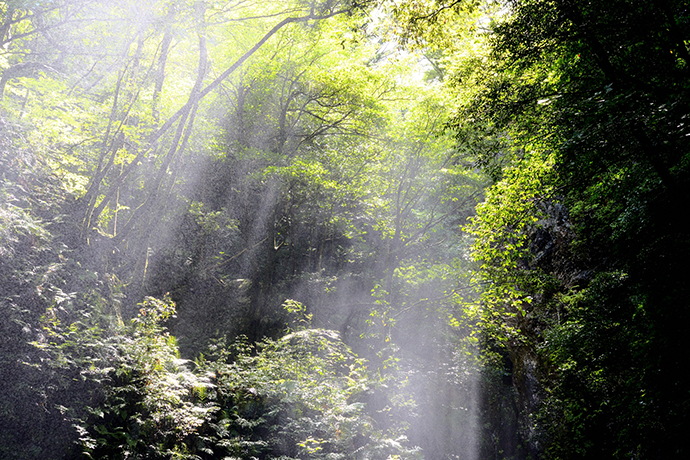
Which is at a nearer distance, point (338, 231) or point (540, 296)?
point (540, 296)

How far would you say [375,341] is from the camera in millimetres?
14094

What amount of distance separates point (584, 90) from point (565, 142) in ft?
2.32

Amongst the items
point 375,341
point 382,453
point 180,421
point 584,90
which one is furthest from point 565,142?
point 375,341

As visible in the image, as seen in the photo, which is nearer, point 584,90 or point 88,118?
point 584,90

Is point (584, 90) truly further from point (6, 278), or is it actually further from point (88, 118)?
point (88, 118)

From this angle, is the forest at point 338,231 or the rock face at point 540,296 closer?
the forest at point 338,231

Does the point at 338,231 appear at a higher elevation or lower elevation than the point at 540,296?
higher

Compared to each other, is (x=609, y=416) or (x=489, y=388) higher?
(x=489, y=388)

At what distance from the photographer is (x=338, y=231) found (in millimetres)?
16531

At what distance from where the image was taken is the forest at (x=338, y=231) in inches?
156

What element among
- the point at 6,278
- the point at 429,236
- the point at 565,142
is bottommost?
the point at 6,278

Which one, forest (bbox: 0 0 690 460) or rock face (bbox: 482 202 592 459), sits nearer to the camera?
forest (bbox: 0 0 690 460)

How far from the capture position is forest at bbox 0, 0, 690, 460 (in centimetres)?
397

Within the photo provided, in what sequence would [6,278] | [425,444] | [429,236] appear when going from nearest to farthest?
1. [6,278]
2. [425,444]
3. [429,236]
